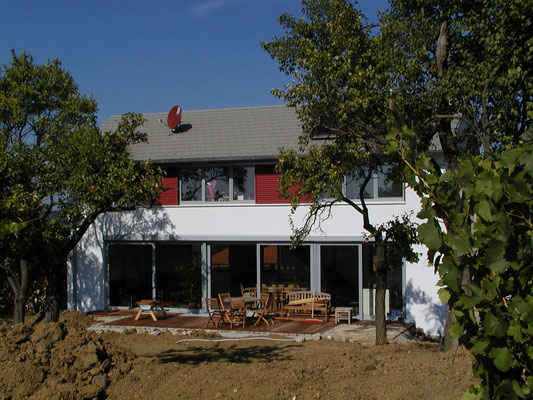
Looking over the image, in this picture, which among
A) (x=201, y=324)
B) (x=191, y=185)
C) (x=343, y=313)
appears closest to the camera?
(x=201, y=324)

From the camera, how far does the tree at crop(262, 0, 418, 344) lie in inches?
390

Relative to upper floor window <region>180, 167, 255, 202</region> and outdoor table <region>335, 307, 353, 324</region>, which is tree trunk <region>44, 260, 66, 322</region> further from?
outdoor table <region>335, 307, 353, 324</region>

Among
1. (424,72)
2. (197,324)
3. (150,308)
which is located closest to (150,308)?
(150,308)

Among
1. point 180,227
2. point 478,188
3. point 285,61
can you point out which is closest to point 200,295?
point 180,227

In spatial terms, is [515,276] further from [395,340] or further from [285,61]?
[395,340]

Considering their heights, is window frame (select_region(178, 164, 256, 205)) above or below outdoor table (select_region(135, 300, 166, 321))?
above

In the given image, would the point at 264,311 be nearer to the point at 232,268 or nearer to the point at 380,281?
the point at 232,268

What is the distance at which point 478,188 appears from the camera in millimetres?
3049

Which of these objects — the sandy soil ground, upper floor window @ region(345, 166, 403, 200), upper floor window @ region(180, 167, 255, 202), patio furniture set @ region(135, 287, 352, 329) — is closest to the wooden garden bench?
patio furniture set @ region(135, 287, 352, 329)

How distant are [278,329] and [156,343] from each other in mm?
3117

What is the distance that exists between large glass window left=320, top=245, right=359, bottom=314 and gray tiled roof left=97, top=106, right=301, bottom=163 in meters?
3.29

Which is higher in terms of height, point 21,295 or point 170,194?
point 170,194

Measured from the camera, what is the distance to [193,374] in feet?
27.1

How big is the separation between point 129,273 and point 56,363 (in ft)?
35.2
